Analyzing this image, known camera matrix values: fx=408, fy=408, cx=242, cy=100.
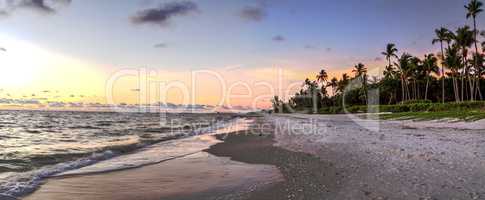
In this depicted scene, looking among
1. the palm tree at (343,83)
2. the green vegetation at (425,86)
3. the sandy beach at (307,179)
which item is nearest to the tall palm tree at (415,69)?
the green vegetation at (425,86)

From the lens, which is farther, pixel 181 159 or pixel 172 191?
pixel 181 159

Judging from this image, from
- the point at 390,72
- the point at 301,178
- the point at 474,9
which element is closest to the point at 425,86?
the point at 390,72

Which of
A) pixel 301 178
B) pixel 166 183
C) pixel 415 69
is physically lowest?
pixel 166 183

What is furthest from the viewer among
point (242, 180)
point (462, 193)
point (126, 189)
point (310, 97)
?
point (310, 97)

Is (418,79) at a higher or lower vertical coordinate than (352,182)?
higher

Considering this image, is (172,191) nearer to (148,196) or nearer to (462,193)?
(148,196)

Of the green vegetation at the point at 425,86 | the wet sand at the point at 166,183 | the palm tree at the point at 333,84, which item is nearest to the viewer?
the wet sand at the point at 166,183

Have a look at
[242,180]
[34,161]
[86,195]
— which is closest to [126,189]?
[86,195]

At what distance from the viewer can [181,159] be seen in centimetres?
1652

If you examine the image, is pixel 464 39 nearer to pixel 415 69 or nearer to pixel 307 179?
pixel 415 69

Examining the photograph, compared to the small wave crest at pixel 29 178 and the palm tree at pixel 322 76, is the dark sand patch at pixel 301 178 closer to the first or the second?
the small wave crest at pixel 29 178

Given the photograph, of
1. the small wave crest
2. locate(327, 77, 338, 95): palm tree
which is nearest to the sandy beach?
the small wave crest

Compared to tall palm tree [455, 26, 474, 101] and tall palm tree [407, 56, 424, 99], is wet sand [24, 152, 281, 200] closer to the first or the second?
tall palm tree [455, 26, 474, 101]

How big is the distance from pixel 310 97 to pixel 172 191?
6837 inches
